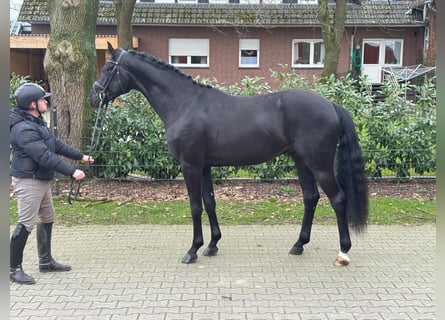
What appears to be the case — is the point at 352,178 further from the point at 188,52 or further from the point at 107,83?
the point at 188,52

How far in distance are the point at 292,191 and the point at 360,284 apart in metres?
3.68

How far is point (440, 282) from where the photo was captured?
162cm

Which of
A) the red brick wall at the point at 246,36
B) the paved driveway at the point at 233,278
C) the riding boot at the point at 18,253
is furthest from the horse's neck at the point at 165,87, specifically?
the red brick wall at the point at 246,36

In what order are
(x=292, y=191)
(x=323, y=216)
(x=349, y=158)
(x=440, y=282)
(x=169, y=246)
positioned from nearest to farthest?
1. (x=440, y=282)
2. (x=349, y=158)
3. (x=169, y=246)
4. (x=323, y=216)
5. (x=292, y=191)

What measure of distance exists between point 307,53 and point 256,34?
302 centimetres

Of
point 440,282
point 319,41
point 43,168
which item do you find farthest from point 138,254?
point 319,41

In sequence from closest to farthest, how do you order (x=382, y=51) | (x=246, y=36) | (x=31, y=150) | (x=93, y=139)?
(x=31, y=150) → (x=93, y=139) → (x=246, y=36) → (x=382, y=51)

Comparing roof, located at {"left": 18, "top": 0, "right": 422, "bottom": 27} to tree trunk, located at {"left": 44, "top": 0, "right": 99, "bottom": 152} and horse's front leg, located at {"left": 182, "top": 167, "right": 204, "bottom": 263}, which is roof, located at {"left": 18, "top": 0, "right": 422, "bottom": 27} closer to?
tree trunk, located at {"left": 44, "top": 0, "right": 99, "bottom": 152}

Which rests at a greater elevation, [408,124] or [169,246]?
[408,124]

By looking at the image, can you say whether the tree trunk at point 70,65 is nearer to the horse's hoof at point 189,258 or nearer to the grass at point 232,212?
the grass at point 232,212

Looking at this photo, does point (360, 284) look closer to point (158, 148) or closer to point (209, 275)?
point (209, 275)

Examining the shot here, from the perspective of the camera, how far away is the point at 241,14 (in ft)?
78.9

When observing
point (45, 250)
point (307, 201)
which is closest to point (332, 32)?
point (307, 201)

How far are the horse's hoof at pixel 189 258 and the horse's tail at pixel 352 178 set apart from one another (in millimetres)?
1804
